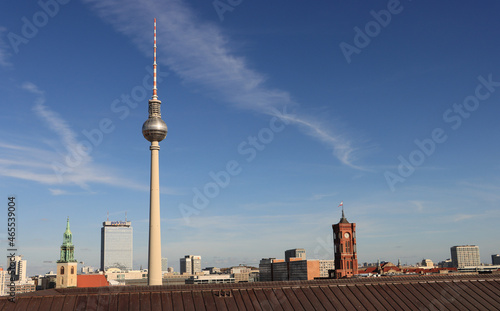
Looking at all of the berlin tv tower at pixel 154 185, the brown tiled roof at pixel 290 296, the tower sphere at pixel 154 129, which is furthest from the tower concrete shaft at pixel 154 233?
the brown tiled roof at pixel 290 296

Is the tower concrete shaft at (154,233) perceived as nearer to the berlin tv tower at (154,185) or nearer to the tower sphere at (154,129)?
the berlin tv tower at (154,185)

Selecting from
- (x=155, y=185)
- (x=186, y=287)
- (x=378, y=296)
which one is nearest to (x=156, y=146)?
(x=155, y=185)

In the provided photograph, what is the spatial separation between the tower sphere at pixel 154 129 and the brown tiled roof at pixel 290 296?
219ft

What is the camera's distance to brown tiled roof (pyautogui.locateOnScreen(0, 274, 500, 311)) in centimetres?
5022

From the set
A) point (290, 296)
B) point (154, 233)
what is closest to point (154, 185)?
point (154, 233)

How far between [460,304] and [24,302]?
49.3 meters

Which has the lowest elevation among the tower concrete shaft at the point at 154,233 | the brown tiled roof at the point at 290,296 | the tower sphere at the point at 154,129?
the brown tiled roof at the point at 290,296

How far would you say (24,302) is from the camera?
4934cm

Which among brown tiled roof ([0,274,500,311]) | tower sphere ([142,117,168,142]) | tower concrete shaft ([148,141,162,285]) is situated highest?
tower sphere ([142,117,168,142])

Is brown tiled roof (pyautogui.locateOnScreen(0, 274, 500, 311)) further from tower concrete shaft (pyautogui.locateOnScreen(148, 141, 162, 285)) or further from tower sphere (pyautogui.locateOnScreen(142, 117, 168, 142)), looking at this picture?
tower sphere (pyautogui.locateOnScreen(142, 117, 168, 142))

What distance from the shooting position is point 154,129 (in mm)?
119312

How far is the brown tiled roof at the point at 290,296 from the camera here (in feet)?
165

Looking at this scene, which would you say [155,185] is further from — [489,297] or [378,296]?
[489,297]

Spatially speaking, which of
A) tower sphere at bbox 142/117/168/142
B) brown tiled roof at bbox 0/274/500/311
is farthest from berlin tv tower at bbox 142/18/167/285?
brown tiled roof at bbox 0/274/500/311
